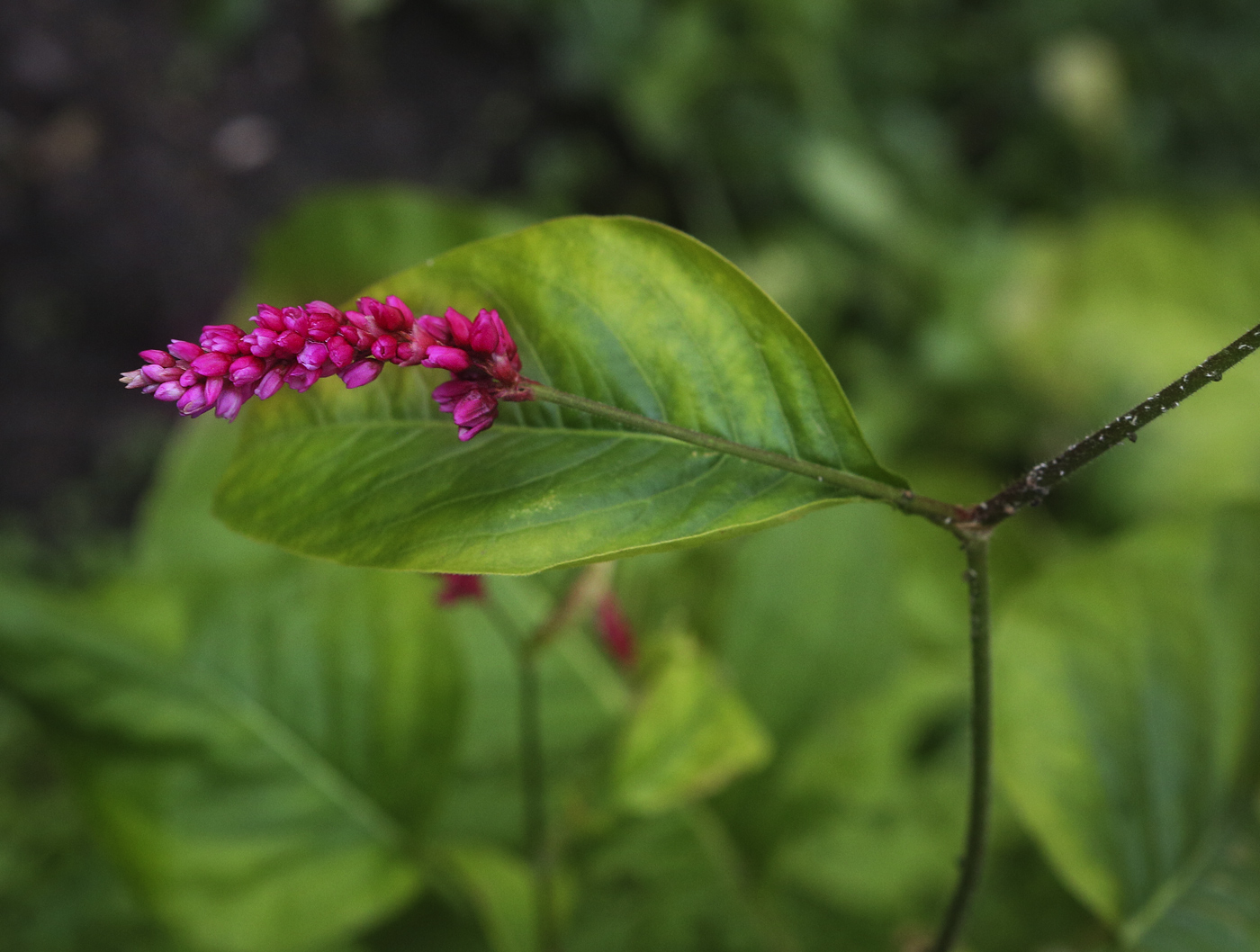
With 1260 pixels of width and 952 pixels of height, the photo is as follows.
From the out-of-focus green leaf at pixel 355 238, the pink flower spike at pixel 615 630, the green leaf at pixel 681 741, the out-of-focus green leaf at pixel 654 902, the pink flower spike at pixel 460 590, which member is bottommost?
Answer: the out-of-focus green leaf at pixel 654 902

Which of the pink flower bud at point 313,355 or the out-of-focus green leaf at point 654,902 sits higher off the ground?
the pink flower bud at point 313,355

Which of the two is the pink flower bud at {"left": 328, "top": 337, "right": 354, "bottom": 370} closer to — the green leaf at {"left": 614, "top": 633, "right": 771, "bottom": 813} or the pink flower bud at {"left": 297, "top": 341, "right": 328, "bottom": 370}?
the pink flower bud at {"left": 297, "top": 341, "right": 328, "bottom": 370}

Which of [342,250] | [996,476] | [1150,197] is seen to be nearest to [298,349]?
[342,250]

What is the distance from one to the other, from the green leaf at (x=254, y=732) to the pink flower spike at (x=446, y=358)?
22.9 inches

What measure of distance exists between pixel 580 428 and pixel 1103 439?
273 mm

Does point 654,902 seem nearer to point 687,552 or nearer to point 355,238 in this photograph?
point 687,552

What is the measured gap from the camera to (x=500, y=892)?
106 centimetres

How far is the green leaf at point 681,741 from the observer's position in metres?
0.91

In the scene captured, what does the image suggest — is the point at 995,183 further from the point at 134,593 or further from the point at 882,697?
the point at 134,593

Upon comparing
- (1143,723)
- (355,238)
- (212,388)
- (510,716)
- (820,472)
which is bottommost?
(1143,723)

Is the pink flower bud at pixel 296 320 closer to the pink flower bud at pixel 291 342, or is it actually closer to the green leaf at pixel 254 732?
the pink flower bud at pixel 291 342

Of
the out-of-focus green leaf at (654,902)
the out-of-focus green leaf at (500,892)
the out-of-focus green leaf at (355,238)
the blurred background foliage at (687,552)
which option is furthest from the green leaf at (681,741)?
the out-of-focus green leaf at (355,238)

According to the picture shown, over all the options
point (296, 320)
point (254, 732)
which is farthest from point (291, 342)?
point (254, 732)

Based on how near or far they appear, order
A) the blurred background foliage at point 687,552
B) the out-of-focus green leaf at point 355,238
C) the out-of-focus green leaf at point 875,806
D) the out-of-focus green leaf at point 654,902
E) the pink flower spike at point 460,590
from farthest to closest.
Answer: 1. the out-of-focus green leaf at point 355,238
2. the out-of-focus green leaf at point 875,806
3. the out-of-focus green leaf at point 654,902
4. the blurred background foliage at point 687,552
5. the pink flower spike at point 460,590
